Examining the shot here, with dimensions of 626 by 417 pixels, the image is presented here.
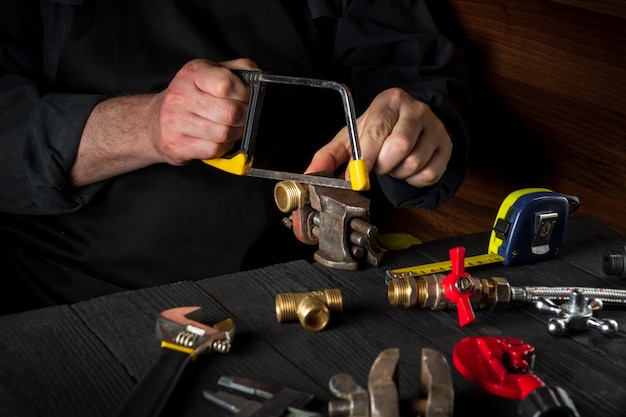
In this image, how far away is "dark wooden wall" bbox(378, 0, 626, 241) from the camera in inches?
61.6

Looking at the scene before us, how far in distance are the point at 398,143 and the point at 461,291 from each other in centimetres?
30

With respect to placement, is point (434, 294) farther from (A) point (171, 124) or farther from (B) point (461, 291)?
(A) point (171, 124)

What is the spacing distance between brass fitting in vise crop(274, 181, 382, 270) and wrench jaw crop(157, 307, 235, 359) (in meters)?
0.25

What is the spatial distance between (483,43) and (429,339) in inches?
36.4

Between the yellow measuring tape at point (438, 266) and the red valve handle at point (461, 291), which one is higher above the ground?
the red valve handle at point (461, 291)

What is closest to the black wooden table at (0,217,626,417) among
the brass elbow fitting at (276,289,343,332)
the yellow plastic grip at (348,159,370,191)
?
the brass elbow fitting at (276,289,343,332)

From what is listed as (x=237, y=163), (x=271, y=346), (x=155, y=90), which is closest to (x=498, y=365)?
(x=271, y=346)

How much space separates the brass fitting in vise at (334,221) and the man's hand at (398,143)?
7 centimetres

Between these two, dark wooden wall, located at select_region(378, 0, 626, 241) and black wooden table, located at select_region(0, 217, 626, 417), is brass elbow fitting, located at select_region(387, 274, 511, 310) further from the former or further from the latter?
dark wooden wall, located at select_region(378, 0, 626, 241)

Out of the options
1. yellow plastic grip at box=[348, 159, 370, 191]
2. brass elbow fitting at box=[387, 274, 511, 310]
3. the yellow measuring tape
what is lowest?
the yellow measuring tape

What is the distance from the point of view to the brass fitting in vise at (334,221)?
1183 millimetres

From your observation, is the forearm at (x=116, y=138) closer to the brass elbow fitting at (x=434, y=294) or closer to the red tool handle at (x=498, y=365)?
the brass elbow fitting at (x=434, y=294)

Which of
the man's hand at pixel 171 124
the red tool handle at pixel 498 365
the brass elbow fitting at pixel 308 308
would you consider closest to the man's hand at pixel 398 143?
the man's hand at pixel 171 124

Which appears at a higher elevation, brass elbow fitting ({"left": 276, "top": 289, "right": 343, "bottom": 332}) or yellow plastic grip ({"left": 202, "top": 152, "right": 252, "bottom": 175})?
yellow plastic grip ({"left": 202, "top": 152, "right": 252, "bottom": 175})
